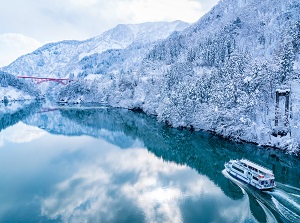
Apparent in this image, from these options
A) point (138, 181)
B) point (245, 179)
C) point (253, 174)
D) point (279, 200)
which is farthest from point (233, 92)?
point (138, 181)

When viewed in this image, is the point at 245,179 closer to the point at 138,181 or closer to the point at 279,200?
the point at 279,200

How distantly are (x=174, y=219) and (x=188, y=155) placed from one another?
2935 cm

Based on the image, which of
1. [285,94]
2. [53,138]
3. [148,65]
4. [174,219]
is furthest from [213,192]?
[148,65]

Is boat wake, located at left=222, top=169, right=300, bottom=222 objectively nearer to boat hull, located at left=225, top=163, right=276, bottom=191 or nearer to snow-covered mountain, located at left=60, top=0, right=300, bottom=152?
boat hull, located at left=225, top=163, right=276, bottom=191

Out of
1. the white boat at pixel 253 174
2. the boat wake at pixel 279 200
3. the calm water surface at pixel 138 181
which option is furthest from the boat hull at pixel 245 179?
the calm water surface at pixel 138 181

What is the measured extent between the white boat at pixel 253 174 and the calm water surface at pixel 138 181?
1.19 meters

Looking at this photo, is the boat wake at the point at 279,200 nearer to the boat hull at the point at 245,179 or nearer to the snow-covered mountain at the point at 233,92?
the boat hull at the point at 245,179

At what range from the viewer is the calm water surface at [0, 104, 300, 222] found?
3244 cm

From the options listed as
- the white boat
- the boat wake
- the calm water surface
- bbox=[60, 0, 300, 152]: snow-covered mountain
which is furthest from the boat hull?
bbox=[60, 0, 300, 152]: snow-covered mountain

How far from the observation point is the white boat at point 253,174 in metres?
37.1

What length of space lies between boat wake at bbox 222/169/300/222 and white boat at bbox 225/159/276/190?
844 millimetres

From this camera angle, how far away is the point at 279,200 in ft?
113

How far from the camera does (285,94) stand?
59.0 metres

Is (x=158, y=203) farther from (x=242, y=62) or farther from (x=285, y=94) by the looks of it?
(x=242, y=62)
